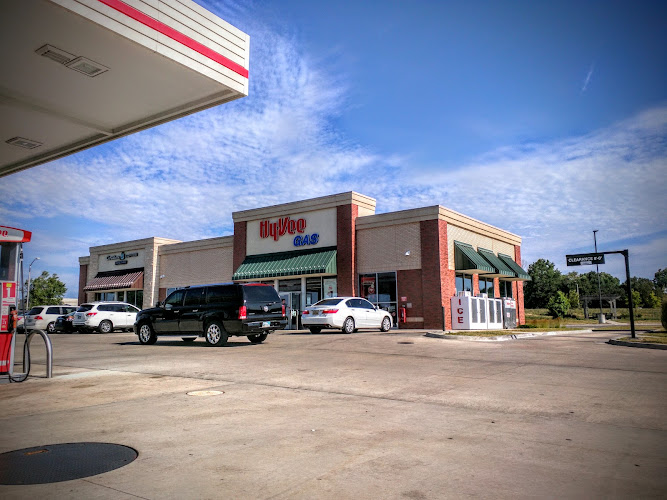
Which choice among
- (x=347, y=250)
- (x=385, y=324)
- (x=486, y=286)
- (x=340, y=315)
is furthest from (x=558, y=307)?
(x=340, y=315)

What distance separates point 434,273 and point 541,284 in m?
73.9

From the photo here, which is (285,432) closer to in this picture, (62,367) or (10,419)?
(10,419)

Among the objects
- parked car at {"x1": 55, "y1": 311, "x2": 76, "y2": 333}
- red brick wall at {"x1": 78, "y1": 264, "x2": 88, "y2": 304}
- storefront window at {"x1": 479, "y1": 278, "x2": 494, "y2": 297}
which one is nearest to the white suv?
parked car at {"x1": 55, "y1": 311, "x2": 76, "y2": 333}

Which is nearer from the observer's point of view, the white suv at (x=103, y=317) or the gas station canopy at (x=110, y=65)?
the gas station canopy at (x=110, y=65)

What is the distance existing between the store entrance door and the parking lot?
18.7 meters

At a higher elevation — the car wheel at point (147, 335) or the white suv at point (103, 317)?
the white suv at point (103, 317)

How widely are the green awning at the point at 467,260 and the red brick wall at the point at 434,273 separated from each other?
44.1 inches

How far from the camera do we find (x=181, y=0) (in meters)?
8.76

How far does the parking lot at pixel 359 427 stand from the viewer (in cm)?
388

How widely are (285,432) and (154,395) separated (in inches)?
127

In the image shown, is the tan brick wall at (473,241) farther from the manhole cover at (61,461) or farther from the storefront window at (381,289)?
the manhole cover at (61,461)

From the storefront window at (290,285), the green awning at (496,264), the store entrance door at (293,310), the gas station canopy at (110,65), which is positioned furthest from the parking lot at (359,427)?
the storefront window at (290,285)

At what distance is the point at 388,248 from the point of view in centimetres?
2883

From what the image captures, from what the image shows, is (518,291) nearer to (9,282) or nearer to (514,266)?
(514,266)
